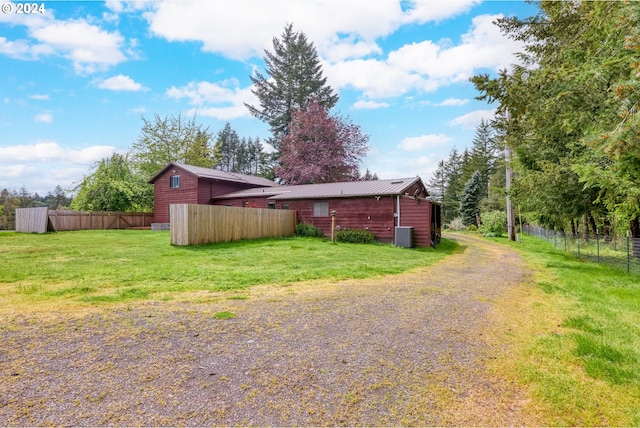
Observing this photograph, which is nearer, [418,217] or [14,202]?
[418,217]

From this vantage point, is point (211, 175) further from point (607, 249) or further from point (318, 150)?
point (607, 249)

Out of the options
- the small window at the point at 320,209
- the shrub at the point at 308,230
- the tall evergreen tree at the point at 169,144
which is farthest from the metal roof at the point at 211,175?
the tall evergreen tree at the point at 169,144

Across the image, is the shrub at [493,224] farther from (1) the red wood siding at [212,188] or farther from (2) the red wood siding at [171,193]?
(2) the red wood siding at [171,193]

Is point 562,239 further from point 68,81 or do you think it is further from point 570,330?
point 68,81

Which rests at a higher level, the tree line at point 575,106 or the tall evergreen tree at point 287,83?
the tall evergreen tree at point 287,83

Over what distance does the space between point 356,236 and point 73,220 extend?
2010 cm

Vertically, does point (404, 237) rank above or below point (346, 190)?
below

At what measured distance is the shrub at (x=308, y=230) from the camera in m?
18.2

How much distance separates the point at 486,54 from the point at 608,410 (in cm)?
1409

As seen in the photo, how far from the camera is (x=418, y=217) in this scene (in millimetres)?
16047

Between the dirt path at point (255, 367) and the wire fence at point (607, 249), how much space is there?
298 inches

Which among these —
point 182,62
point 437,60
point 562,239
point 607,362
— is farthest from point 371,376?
point 182,62

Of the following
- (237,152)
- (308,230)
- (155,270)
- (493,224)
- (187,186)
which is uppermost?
(237,152)

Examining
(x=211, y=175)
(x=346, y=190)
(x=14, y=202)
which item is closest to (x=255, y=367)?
(x=346, y=190)
